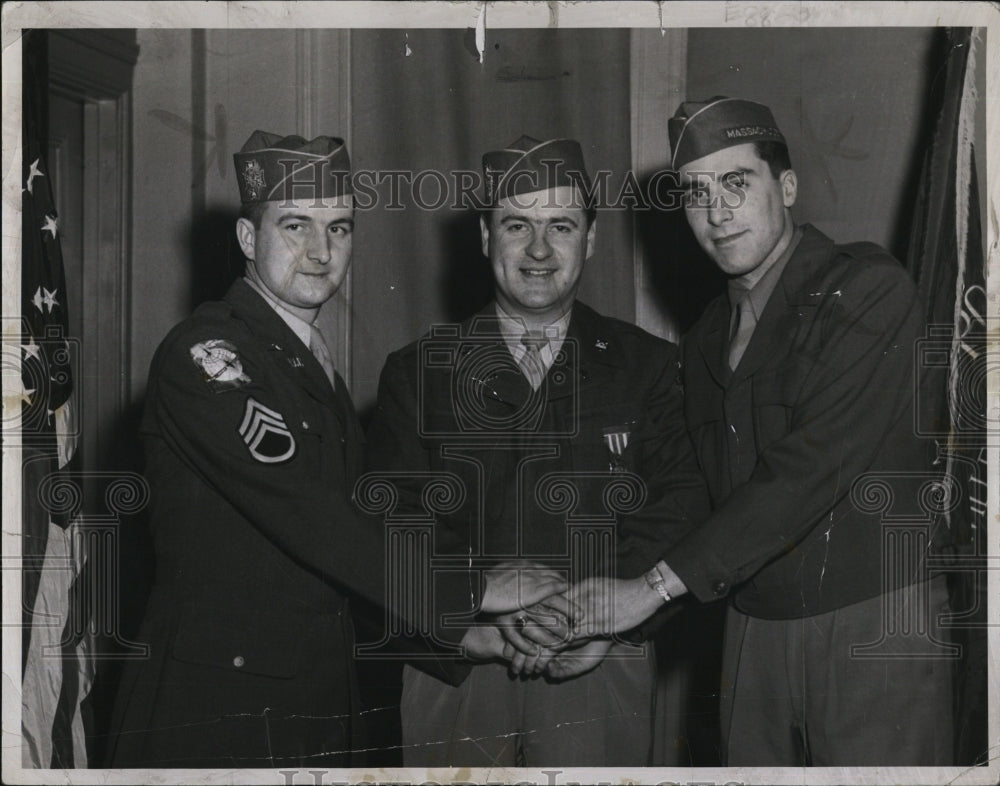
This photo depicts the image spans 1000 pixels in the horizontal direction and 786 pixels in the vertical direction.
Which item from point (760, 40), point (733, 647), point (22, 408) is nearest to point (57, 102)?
point (22, 408)

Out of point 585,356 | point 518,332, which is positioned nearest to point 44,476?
point 518,332

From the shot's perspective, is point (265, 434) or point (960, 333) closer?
point (265, 434)

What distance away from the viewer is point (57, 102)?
2.31 metres

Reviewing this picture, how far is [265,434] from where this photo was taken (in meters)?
2.21

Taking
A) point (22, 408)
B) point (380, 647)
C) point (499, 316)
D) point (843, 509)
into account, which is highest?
point (499, 316)

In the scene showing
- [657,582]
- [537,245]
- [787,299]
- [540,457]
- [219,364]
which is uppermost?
[537,245]

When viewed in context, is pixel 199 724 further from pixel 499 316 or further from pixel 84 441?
pixel 499 316

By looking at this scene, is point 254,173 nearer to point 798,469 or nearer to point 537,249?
point 537,249

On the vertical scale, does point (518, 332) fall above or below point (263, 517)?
above

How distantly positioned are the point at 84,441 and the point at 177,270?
0.38 metres

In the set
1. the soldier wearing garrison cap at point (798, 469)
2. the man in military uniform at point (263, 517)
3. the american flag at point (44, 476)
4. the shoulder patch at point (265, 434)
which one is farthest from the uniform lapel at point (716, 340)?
the american flag at point (44, 476)

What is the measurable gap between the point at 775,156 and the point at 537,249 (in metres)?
0.50

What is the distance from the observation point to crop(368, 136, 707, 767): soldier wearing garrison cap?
2.25m

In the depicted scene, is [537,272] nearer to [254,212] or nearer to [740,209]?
[740,209]
